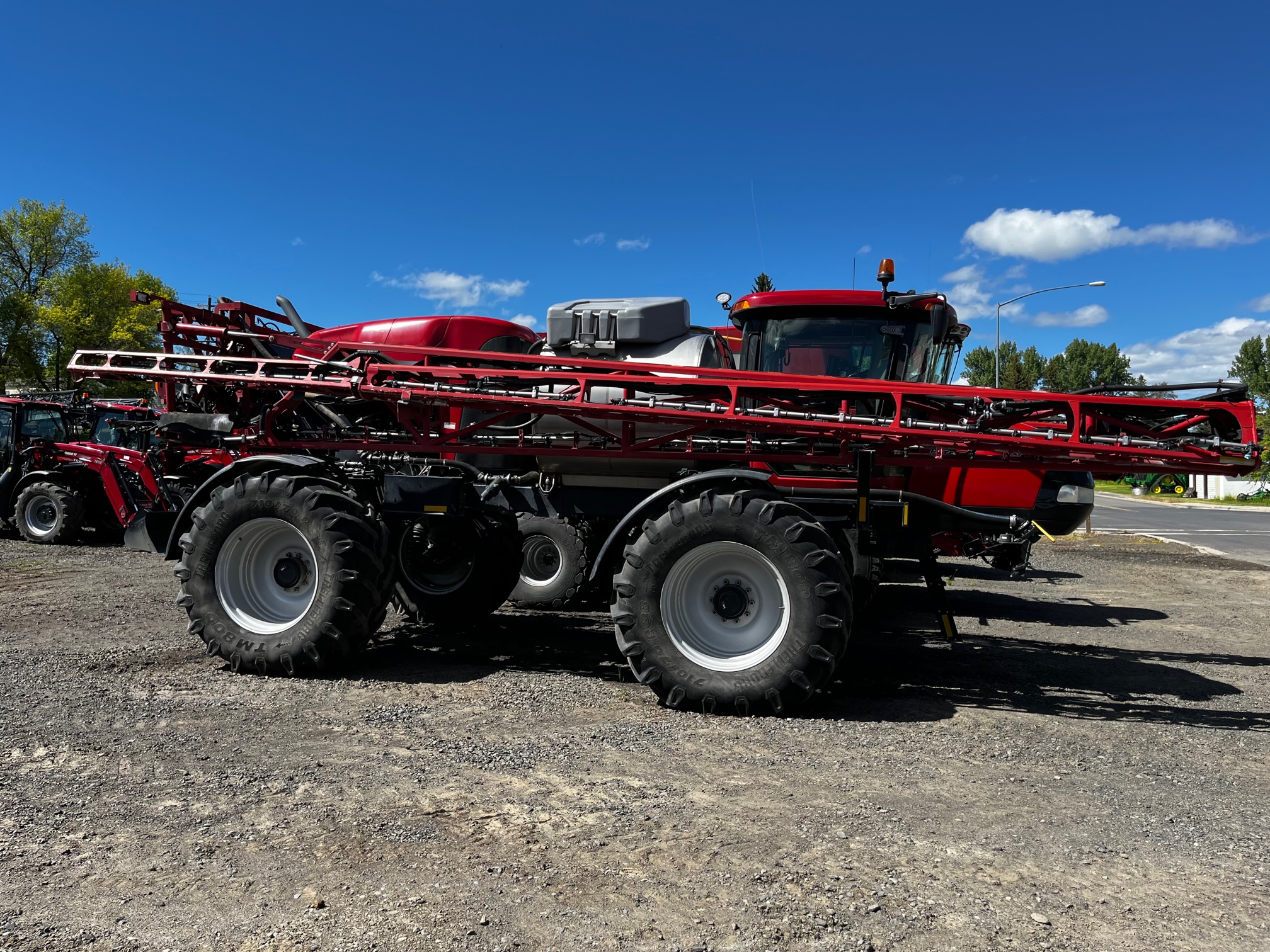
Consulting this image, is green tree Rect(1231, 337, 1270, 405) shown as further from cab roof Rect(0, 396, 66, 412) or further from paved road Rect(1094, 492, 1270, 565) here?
cab roof Rect(0, 396, 66, 412)

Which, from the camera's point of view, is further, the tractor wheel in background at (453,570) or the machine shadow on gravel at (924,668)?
the tractor wheel in background at (453,570)

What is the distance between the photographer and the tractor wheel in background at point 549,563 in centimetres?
860

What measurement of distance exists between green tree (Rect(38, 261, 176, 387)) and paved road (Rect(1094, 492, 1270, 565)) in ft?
132

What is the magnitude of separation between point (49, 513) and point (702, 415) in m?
13.0

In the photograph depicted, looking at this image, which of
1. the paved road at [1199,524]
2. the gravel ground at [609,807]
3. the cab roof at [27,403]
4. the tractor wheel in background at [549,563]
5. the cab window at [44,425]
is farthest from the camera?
the paved road at [1199,524]

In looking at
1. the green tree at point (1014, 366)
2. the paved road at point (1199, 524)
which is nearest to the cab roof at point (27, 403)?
the paved road at point (1199, 524)

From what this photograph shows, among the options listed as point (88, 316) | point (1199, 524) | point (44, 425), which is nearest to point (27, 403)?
point (44, 425)

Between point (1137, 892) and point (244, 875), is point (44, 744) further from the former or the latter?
point (1137, 892)

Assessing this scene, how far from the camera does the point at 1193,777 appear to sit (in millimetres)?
4031

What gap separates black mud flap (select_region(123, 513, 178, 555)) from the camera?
626 cm

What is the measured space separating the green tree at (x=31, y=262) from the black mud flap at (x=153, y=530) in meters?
43.0

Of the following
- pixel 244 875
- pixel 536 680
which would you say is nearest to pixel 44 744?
pixel 244 875

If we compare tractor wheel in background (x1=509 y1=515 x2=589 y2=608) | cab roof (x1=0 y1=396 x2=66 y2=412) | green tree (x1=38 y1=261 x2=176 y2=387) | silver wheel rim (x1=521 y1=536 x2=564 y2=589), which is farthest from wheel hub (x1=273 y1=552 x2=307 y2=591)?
green tree (x1=38 y1=261 x2=176 y2=387)

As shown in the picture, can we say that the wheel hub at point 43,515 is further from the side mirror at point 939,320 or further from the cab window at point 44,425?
the side mirror at point 939,320
